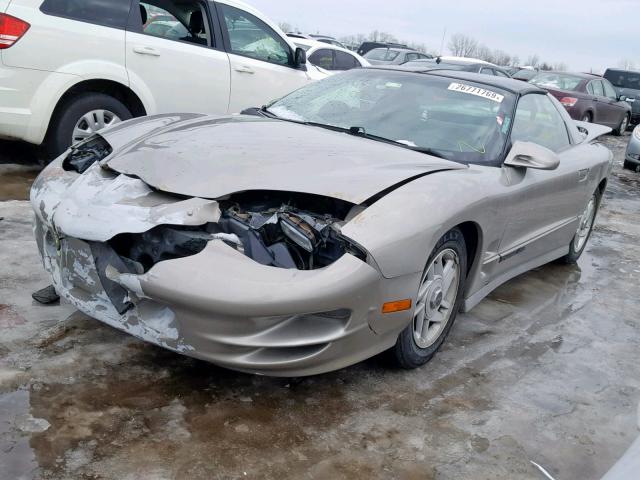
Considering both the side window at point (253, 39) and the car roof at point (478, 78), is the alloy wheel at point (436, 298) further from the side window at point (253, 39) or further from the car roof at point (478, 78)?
the side window at point (253, 39)

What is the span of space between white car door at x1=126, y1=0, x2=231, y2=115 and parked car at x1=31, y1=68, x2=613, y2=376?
2.33 meters

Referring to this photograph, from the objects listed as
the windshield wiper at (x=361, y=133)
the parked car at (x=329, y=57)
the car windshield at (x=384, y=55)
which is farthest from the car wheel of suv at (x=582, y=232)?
the car windshield at (x=384, y=55)

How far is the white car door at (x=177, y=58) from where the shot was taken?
5.78 metres

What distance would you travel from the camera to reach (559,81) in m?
14.8

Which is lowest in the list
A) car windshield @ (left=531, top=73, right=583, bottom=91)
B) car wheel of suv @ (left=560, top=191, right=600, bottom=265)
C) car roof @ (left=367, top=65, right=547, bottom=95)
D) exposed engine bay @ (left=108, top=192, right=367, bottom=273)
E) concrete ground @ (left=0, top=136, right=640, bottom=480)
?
concrete ground @ (left=0, top=136, right=640, bottom=480)

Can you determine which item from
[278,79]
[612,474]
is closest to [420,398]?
[612,474]

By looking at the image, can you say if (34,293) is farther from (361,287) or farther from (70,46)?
(70,46)

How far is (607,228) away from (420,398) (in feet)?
15.5

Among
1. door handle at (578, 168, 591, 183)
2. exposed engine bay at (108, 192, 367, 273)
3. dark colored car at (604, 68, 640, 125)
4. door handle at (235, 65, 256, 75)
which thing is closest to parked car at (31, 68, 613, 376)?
exposed engine bay at (108, 192, 367, 273)

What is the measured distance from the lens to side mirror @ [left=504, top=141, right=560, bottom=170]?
11.5 ft

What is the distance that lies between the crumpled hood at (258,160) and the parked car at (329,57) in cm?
792

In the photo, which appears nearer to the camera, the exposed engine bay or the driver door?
the exposed engine bay

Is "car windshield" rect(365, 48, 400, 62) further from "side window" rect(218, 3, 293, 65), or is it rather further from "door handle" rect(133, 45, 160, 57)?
"door handle" rect(133, 45, 160, 57)

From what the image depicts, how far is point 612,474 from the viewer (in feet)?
5.33
